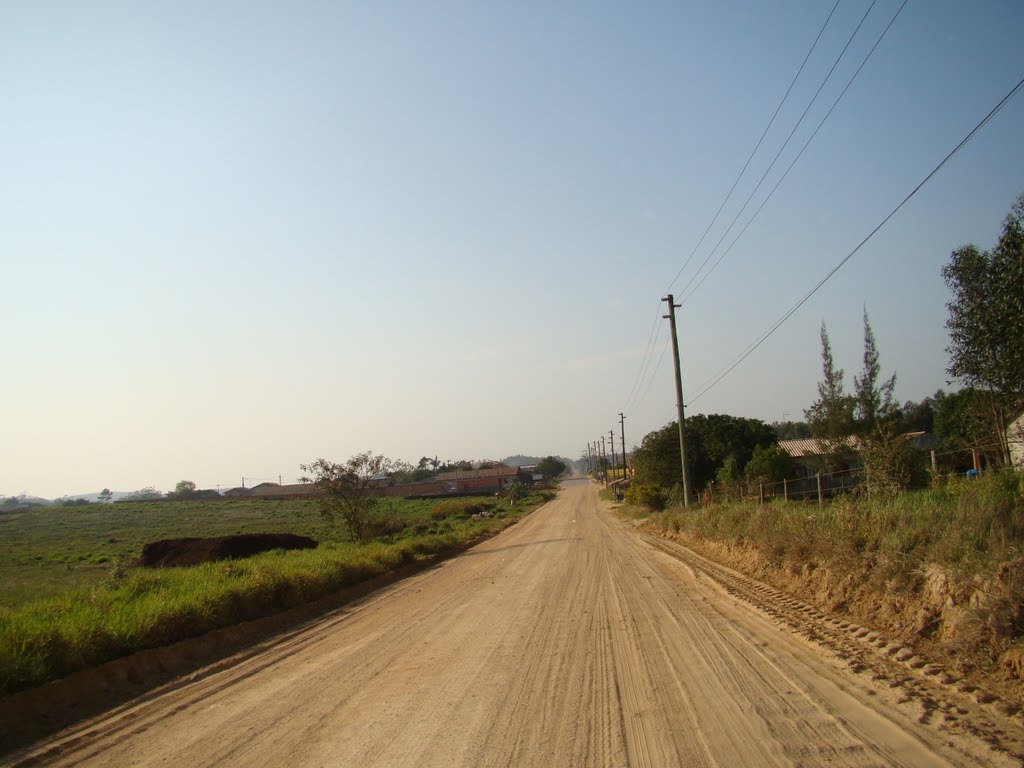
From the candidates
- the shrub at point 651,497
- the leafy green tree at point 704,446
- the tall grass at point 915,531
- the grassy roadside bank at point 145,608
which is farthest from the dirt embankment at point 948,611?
the shrub at point 651,497

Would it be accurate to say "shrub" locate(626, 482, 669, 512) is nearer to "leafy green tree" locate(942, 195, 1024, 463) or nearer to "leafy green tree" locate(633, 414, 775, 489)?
"leafy green tree" locate(633, 414, 775, 489)

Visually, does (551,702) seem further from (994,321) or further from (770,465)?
(770,465)

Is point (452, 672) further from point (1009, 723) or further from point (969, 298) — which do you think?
point (969, 298)

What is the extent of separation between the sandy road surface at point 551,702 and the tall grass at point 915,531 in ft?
4.39

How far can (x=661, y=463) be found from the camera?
43.6 meters

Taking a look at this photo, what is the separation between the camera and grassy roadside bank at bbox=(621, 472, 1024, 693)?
6.26 m

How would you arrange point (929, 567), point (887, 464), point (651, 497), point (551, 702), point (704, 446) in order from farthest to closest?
point (651, 497)
point (704, 446)
point (887, 464)
point (929, 567)
point (551, 702)

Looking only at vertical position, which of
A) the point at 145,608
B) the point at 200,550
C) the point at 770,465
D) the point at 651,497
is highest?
the point at 770,465

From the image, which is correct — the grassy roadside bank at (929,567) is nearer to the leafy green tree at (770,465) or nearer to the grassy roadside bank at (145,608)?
the grassy roadside bank at (145,608)

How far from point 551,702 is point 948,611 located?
14.6ft

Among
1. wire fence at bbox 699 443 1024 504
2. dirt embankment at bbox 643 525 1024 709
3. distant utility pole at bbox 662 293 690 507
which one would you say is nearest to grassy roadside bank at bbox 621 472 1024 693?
dirt embankment at bbox 643 525 1024 709

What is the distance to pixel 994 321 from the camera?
47.2 ft

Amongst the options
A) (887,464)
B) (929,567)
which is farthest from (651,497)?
(929,567)

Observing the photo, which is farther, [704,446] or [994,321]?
[704,446]
